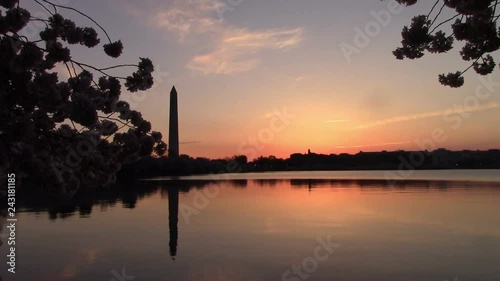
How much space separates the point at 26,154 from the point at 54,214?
67.1ft

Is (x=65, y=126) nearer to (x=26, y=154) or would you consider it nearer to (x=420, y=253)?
(x=26, y=154)

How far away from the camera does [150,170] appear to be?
328ft

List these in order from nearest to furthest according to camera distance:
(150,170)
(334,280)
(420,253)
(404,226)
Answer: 1. (334,280)
2. (420,253)
3. (404,226)
4. (150,170)

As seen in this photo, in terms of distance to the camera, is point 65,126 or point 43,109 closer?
point 43,109

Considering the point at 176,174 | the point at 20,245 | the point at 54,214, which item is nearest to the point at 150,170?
the point at 176,174

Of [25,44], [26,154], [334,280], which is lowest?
[334,280]

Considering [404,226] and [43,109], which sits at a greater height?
[43,109]

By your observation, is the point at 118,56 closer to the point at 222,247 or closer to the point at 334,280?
the point at 334,280

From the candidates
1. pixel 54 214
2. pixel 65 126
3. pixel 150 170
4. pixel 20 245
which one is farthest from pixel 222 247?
pixel 150 170

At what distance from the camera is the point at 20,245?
561 inches

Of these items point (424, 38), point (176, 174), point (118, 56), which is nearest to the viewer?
point (424, 38)

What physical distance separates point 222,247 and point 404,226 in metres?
7.07

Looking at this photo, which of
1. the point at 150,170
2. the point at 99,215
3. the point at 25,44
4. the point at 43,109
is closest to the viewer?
the point at 25,44

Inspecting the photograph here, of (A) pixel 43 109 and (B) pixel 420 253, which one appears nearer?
(A) pixel 43 109
